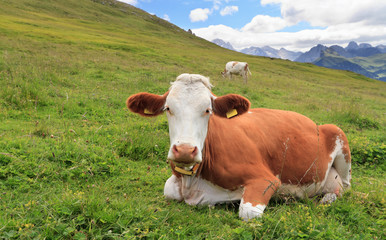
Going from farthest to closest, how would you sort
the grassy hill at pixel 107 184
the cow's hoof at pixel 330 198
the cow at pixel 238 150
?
the cow's hoof at pixel 330 198 → the cow at pixel 238 150 → the grassy hill at pixel 107 184

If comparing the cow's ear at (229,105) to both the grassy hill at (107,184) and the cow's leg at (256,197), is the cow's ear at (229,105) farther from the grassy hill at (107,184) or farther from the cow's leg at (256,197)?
the grassy hill at (107,184)

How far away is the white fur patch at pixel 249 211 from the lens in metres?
3.28

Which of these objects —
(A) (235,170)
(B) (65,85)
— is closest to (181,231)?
(A) (235,170)

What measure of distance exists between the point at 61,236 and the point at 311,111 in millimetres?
12244

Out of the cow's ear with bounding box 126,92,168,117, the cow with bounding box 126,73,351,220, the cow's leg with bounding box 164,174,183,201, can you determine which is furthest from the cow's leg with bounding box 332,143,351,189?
the cow's ear with bounding box 126,92,168,117

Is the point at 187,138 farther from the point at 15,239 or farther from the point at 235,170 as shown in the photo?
the point at 15,239

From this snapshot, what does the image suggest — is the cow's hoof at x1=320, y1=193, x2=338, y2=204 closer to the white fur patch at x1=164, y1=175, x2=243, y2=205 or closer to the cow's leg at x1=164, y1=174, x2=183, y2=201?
the white fur patch at x1=164, y1=175, x2=243, y2=205

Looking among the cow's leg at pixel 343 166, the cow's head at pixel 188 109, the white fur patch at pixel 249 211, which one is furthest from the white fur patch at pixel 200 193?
the cow's leg at pixel 343 166

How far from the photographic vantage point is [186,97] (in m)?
3.25

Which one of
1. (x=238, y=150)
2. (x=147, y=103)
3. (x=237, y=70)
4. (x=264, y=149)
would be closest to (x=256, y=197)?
(x=238, y=150)

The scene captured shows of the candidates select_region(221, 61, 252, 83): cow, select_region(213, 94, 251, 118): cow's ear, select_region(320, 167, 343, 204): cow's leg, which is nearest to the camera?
select_region(213, 94, 251, 118): cow's ear

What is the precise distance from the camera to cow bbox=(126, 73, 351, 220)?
10.5ft

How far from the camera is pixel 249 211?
3318 mm

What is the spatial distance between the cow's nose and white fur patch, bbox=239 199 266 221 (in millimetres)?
1185
